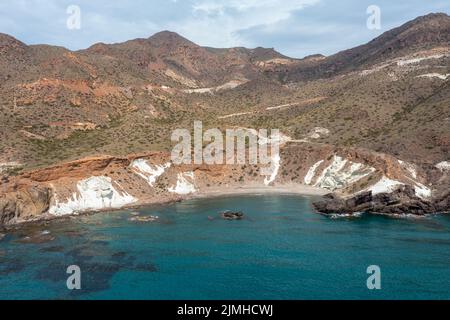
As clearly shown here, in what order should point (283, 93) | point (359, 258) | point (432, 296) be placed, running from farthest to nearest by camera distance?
point (283, 93), point (359, 258), point (432, 296)

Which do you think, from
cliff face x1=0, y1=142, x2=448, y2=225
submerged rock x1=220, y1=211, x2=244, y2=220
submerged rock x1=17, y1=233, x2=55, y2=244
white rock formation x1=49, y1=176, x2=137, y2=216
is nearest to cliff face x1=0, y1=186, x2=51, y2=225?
cliff face x1=0, y1=142, x2=448, y2=225

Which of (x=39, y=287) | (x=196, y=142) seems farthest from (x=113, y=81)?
(x=39, y=287)

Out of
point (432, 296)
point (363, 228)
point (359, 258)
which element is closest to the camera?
point (432, 296)

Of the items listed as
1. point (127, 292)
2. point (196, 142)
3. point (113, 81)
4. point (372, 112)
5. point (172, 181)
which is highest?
point (113, 81)

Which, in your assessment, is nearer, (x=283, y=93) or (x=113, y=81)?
(x=113, y=81)

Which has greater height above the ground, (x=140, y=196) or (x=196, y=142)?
(x=196, y=142)

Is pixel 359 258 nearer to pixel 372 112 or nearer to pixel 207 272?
pixel 207 272

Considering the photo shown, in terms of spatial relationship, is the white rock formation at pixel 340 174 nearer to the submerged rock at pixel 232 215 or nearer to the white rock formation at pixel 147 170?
the submerged rock at pixel 232 215
